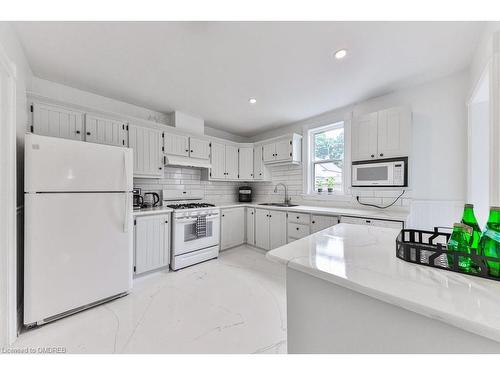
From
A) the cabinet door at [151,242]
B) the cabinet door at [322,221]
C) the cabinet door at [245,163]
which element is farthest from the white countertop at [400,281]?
the cabinet door at [245,163]

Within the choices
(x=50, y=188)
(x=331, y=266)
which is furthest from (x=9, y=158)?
(x=331, y=266)

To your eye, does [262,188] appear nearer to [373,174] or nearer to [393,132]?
[373,174]

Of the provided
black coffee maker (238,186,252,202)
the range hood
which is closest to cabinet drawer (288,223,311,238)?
black coffee maker (238,186,252,202)

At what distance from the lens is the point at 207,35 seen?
1661 mm

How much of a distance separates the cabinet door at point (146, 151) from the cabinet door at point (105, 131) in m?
0.11

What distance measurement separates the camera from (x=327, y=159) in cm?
349

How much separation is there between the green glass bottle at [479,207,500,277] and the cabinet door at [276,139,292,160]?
294 centimetres

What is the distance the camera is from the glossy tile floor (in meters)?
1.50

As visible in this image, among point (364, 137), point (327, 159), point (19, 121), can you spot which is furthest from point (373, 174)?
point (19, 121)

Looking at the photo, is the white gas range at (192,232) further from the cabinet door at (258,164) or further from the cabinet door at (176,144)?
the cabinet door at (258,164)

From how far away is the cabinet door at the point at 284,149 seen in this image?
360 cm

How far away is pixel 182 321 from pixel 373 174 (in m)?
2.67

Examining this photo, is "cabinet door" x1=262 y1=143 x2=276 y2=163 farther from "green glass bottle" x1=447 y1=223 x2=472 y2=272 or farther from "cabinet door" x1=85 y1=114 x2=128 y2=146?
"green glass bottle" x1=447 y1=223 x2=472 y2=272

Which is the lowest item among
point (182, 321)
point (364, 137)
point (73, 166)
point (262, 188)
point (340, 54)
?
point (182, 321)
